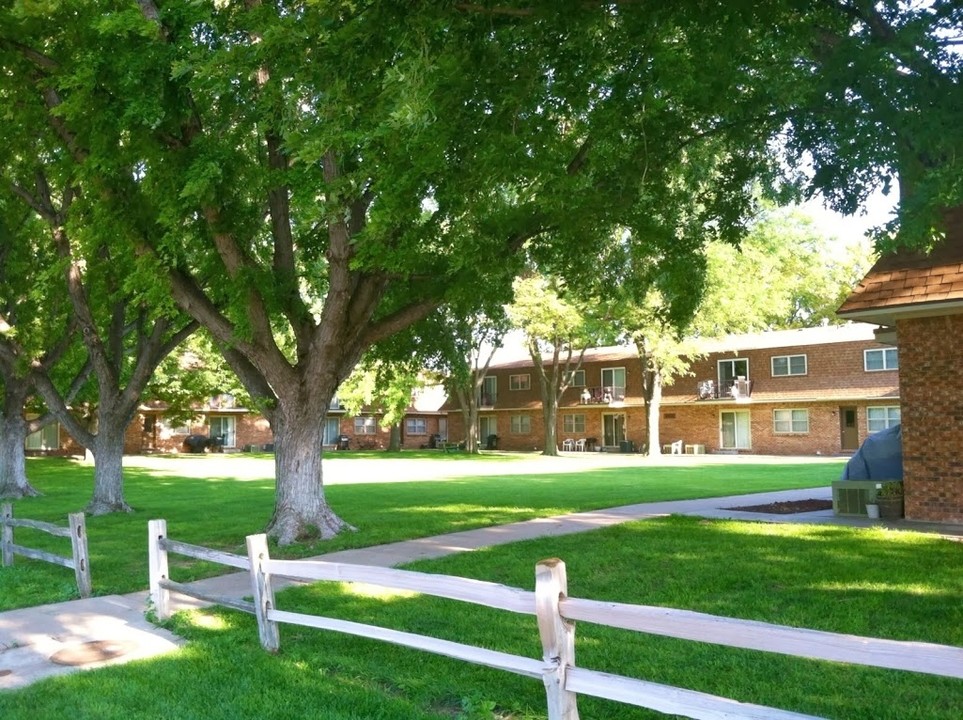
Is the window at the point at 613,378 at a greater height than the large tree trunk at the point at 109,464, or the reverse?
the window at the point at 613,378

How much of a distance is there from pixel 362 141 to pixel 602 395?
45293 millimetres

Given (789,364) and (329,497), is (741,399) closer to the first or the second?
(789,364)

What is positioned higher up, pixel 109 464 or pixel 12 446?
pixel 12 446

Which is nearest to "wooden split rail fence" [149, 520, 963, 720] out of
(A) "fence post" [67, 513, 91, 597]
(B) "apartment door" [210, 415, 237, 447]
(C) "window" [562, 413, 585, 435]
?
(A) "fence post" [67, 513, 91, 597]

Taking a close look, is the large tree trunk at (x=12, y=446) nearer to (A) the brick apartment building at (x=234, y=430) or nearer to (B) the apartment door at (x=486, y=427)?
(A) the brick apartment building at (x=234, y=430)

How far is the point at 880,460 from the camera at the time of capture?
16.2 meters

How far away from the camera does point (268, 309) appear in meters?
13.3

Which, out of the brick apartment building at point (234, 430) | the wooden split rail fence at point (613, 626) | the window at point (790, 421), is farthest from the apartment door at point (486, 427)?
the wooden split rail fence at point (613, 626)

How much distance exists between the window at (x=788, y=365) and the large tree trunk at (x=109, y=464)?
112 feet

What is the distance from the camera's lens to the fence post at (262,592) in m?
7.05

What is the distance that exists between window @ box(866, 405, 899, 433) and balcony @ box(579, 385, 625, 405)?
13983 millimetres

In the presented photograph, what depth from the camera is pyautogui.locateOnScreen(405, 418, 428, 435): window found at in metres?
66.6

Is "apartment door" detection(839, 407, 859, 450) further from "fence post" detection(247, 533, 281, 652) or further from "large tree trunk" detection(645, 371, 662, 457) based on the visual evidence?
"fence post" detection(247, 533, 281, 652)

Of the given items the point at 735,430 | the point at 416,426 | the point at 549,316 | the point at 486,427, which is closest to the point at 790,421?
the point at 735,430
